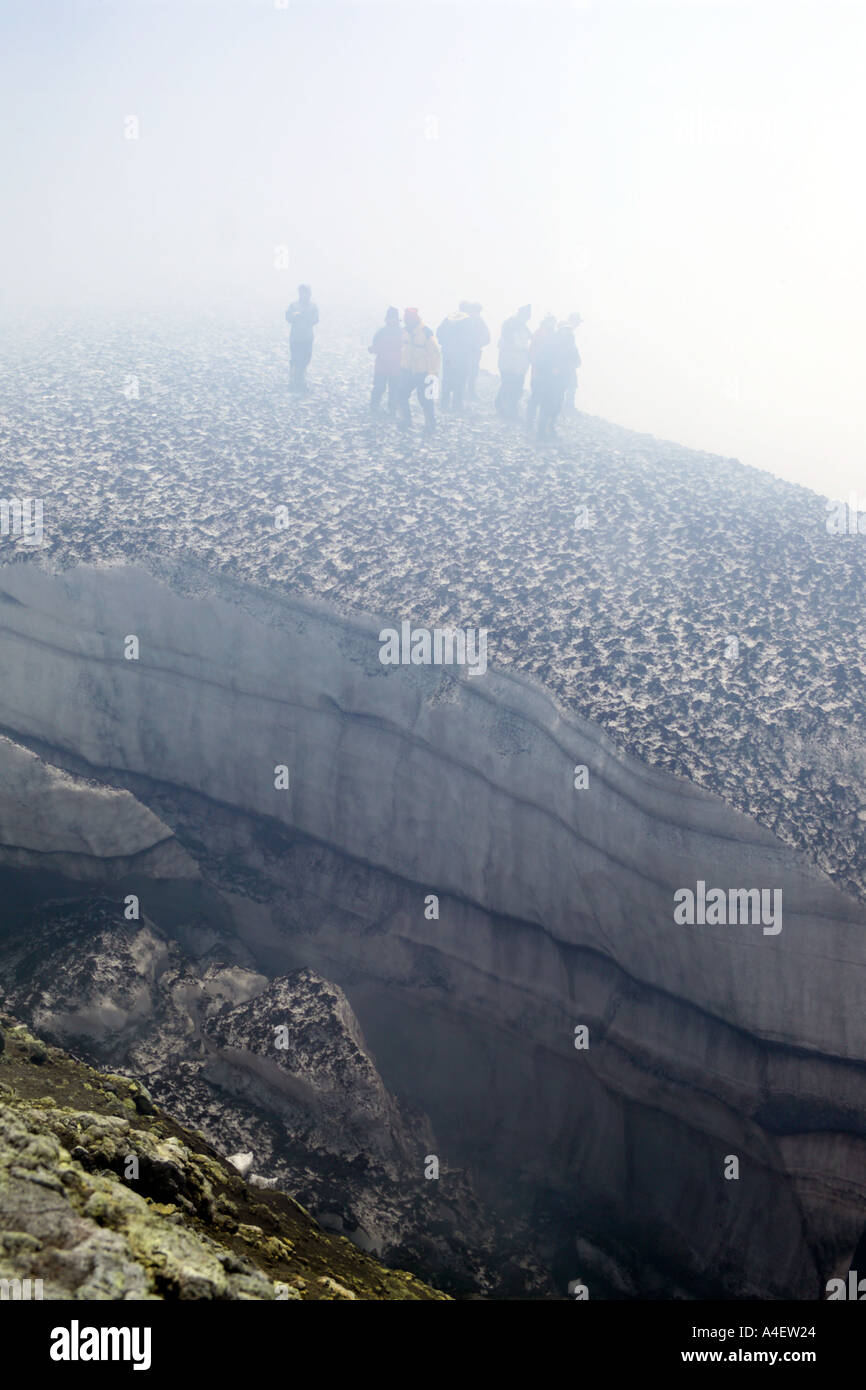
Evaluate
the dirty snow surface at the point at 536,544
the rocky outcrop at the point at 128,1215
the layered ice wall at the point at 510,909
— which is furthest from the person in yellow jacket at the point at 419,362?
the rocky outcrop at the point at 128,1215

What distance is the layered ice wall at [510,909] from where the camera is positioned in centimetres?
916

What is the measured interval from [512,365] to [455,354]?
3.84 feet

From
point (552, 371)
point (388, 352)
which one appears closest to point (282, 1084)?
point (388, 352)

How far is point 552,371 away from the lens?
57.2 ft

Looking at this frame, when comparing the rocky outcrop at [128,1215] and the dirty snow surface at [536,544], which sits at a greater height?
the dirty snow surface at [536,544]

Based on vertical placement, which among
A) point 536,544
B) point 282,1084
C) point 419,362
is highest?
point 419,362

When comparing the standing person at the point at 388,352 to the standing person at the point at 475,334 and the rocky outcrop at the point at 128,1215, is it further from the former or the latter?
the rocky outcrop at the point at 128,1215

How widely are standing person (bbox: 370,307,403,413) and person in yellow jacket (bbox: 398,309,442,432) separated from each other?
0.11 meters

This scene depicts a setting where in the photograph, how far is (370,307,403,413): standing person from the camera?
1678 centimetres

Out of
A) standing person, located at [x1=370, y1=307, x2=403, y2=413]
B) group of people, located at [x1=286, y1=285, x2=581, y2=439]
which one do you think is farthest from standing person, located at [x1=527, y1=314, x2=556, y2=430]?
standing person, located at [x1=370, y1=307, x2=403, y2=413]

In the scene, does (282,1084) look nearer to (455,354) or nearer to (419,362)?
(419,362)

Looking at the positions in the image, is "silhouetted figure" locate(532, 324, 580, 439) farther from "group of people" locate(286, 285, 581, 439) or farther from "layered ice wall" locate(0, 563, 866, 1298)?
"layered ice wall" locate(0, 563, 866, 1298)
